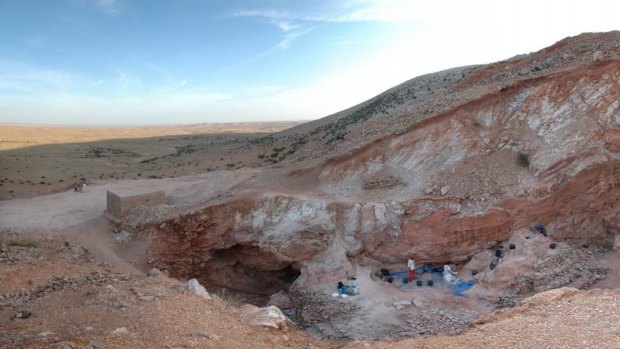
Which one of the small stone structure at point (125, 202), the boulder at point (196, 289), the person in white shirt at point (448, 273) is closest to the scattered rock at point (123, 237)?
the small stone structure at point (125, 202)

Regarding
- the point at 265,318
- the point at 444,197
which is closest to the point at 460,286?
the point at 444,197

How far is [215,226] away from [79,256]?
14.8 ft

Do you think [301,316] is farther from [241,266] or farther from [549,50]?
[549,50]

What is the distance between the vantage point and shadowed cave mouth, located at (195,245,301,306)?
15609 mm

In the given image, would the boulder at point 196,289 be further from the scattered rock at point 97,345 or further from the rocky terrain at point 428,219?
the rocky terrain at point 428,219

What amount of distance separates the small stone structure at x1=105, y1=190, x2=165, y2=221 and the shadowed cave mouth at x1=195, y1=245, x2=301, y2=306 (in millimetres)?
3265

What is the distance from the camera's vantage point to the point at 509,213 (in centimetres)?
1433

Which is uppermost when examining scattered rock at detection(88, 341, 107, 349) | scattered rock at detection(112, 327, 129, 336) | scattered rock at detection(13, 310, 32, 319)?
→ scattered rock at detection(88, 341, 107, 349)

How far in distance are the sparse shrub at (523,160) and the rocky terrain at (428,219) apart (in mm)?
37

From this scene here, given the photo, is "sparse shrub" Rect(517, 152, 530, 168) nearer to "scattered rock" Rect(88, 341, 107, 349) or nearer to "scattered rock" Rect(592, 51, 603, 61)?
"scattered rock" Rect(592, 51, 603, 61)

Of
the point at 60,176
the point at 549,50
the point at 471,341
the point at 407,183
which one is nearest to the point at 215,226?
the point at 407,183

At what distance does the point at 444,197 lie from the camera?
1464 centimetres

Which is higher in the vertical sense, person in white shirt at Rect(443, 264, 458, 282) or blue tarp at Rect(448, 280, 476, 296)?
person in white shirt at Rect(443, 264, 458, 282)

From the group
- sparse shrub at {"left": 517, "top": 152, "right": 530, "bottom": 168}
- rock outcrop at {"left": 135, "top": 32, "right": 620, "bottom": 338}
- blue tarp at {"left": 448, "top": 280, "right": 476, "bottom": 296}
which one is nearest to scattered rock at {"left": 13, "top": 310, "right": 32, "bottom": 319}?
rock outcrop at {"left": 135, "top": 32, "right": 620, "bottom": 338}
